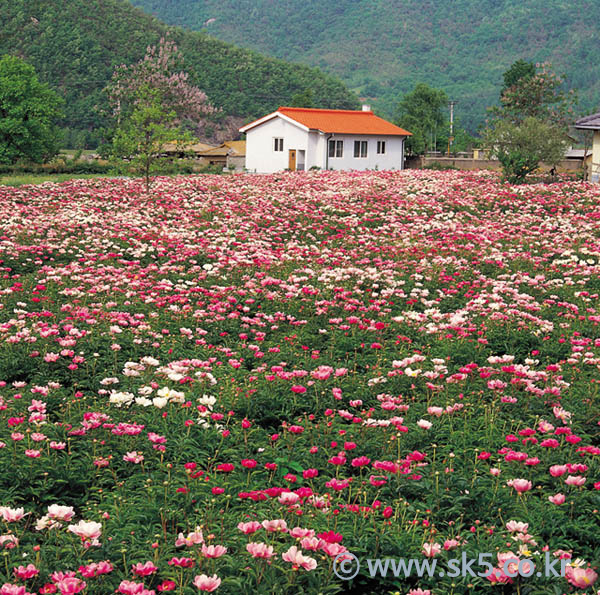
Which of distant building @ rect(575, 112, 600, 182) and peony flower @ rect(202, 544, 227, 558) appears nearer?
peony flower @ rect(202, 544, 227, 558)

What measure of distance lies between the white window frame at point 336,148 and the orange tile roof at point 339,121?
0.84 meters

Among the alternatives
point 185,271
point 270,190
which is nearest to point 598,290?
point 185,271

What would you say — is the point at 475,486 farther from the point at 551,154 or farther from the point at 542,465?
the point at 551,154

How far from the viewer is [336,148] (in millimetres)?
43312

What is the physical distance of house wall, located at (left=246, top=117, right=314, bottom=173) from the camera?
139 feet

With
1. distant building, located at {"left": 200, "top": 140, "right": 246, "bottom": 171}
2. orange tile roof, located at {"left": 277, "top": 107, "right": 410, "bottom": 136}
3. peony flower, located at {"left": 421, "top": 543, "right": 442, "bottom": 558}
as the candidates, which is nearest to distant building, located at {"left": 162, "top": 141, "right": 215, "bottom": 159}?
distant building, located at {"left": 200, "top": 140, "right": 246, "bottom": 171}

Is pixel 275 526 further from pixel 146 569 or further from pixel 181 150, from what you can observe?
pixel 181 150

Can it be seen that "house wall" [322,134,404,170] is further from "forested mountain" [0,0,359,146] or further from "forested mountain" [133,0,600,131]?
"forested mountain" [133,0,600,131]

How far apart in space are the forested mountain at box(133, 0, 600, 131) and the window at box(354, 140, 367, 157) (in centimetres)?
10046

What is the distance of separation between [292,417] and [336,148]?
130 ft

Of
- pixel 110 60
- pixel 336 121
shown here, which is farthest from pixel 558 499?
pixel 110 60

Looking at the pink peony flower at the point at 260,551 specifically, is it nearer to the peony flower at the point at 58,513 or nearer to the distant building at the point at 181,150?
the peony flower at the point at 58,513

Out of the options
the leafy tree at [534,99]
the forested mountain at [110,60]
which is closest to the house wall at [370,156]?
the leafy tree at [534,99]

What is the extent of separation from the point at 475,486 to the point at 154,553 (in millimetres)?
1986
